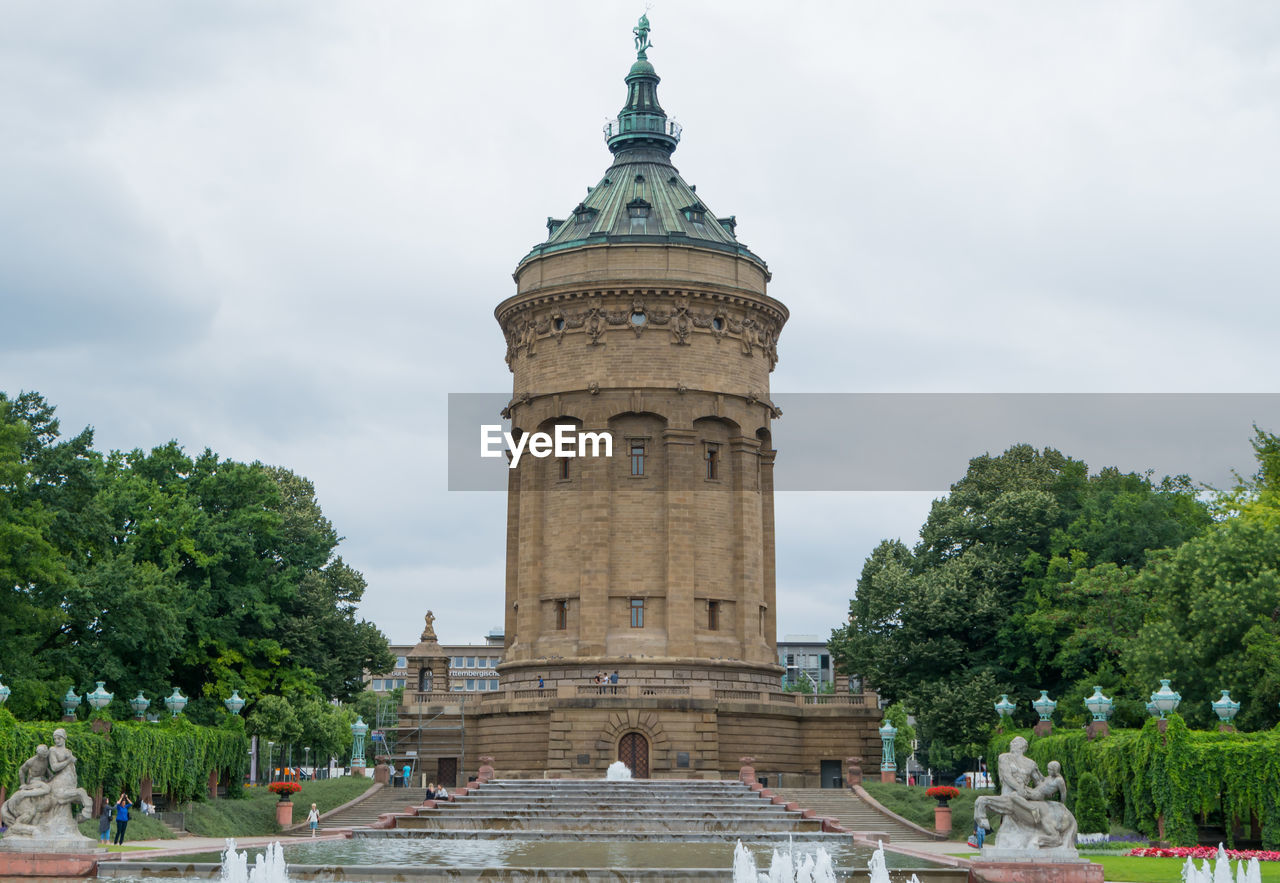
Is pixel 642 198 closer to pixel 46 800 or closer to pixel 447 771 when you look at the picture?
pixel 447 771

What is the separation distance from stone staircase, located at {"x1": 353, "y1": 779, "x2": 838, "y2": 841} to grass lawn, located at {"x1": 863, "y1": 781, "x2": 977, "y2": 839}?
5174mm

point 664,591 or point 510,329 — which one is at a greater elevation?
point 510,329

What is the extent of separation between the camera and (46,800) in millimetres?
26516

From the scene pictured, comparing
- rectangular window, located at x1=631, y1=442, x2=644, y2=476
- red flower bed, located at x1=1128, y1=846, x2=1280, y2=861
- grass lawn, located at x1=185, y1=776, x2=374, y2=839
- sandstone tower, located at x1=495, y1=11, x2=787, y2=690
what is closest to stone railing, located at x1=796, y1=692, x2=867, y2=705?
sandstone tower, located at x1=495, y1=11, x2=787, y2=690

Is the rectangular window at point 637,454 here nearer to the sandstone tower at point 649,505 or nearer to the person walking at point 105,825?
the sandstone tower at point 649,505

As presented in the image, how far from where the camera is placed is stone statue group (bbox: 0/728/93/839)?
2631 cm

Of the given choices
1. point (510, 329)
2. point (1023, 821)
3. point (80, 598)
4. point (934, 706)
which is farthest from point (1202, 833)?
point (510, 329)

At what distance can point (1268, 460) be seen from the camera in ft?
170

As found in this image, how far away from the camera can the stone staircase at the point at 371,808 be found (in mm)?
45656

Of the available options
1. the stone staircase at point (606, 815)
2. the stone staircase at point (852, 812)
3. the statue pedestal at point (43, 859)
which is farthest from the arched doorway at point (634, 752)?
the statue pedestal at point (43, 859)

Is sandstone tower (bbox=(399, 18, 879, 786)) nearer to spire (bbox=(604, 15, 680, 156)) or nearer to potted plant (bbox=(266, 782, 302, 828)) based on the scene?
spire (bbox=(604, 15, 680, 156))

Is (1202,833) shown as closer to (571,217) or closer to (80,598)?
(80,598)

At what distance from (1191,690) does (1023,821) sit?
2189 cm

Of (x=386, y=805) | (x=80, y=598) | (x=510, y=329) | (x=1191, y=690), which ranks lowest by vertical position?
(x=386, y=805)
